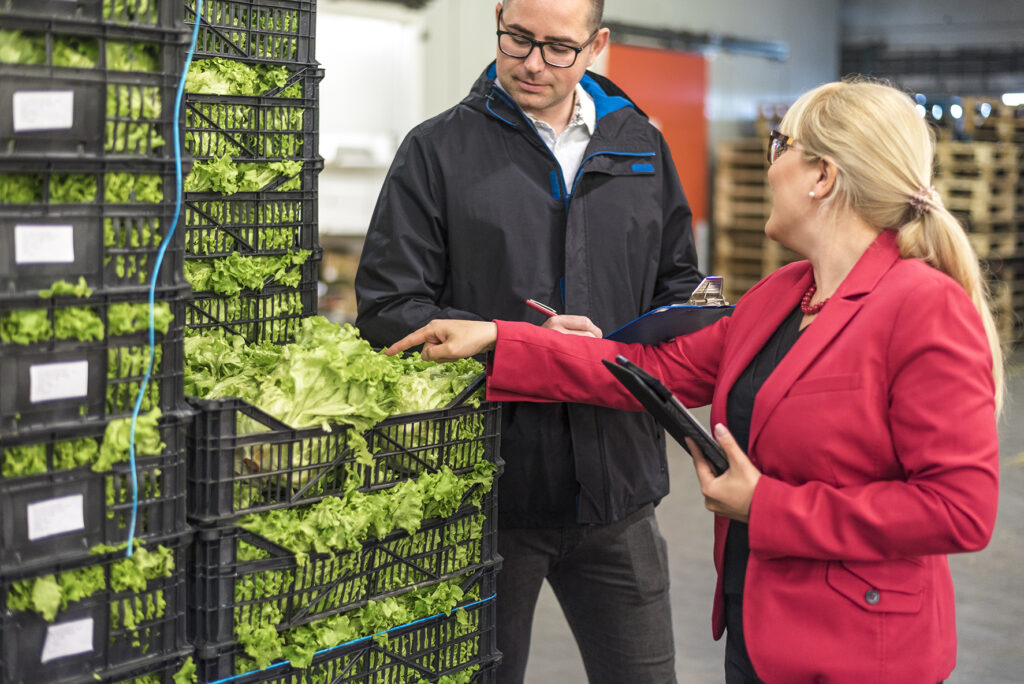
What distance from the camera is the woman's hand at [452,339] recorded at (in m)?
2.28

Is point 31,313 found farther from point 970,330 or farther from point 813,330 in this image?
point 970,330

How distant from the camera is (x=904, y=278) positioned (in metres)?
1.81

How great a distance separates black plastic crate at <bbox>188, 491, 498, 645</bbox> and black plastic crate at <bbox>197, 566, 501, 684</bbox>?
5 centimetres

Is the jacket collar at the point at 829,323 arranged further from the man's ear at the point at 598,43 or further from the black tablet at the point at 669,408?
the man's ear at the point at 598,43

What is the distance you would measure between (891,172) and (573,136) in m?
1.10

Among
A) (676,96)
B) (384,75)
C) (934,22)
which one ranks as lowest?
(384,75)

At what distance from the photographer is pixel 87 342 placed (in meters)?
1.60

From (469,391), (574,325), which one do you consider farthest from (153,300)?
(574,325)

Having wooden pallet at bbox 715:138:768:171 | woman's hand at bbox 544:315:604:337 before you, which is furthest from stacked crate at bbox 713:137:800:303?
woman's hand at bbox 544:315:604:337

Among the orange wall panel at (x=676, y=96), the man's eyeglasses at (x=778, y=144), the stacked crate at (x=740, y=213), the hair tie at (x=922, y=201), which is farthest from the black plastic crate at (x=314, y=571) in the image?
the stacked crate at (x=740, y=213)

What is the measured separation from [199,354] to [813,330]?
1.23 metres

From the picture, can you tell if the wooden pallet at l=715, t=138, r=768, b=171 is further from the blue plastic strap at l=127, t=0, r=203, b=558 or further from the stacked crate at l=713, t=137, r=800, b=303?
the blue plastic strap at l=127, t=0, r=203, b=558

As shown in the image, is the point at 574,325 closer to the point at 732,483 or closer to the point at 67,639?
the point at 732,483

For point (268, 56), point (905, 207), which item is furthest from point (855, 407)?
point (268, 56)
